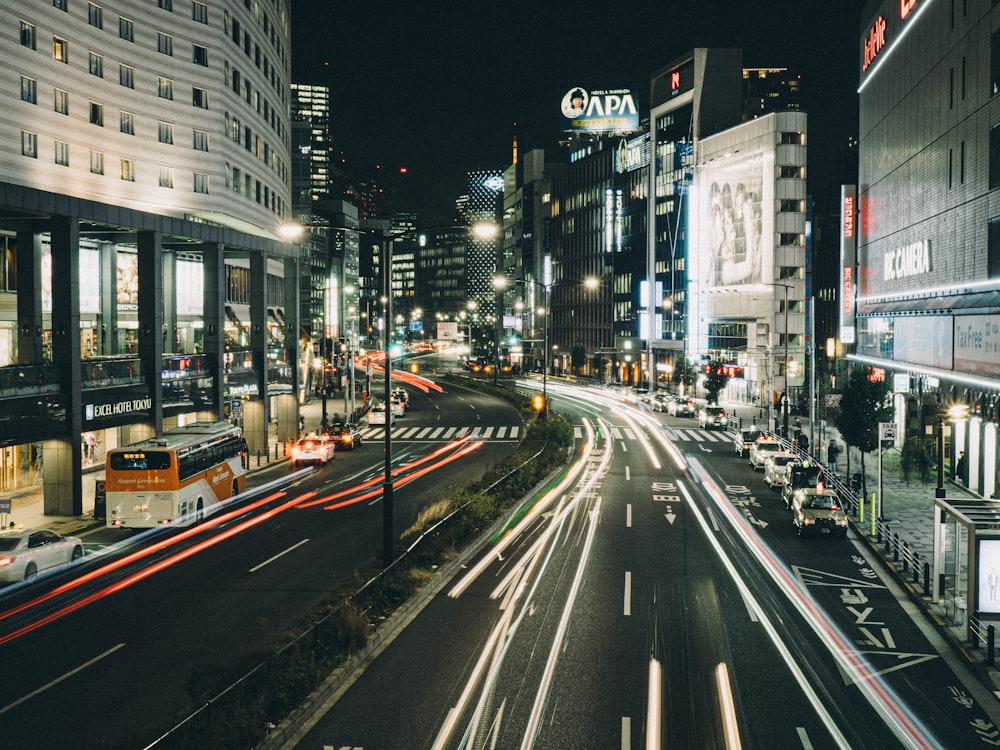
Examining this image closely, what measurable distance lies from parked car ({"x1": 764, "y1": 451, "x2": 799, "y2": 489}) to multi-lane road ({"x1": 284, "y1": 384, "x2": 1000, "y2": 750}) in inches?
369

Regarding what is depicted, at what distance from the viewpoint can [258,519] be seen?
32.0 meters

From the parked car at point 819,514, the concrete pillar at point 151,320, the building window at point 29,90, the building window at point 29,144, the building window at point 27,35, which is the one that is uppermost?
the building window at point 27,35

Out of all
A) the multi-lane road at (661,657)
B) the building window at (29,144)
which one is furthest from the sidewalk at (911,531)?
the building window at (29,144)

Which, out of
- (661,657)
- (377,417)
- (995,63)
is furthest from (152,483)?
(377,417)

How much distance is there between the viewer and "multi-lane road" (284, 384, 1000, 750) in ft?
45.3

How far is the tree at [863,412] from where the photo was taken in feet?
132

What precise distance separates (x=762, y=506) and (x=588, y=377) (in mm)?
98049

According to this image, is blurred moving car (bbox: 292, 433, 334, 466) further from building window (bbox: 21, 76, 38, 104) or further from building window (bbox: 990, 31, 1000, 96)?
building window (bbox: 990, 31, 1000, 96)

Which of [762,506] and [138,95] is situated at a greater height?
[138,95]

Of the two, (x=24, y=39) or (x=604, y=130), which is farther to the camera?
(x=604, y=130)

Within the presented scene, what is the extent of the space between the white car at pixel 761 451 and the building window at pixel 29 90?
Result: 4033 centimetres

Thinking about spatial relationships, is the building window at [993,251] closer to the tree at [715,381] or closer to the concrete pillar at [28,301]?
the concrete pillar at [28,301]

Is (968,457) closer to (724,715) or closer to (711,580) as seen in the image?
(711,580)

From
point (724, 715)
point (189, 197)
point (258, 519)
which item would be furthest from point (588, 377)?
point (724, 715)
